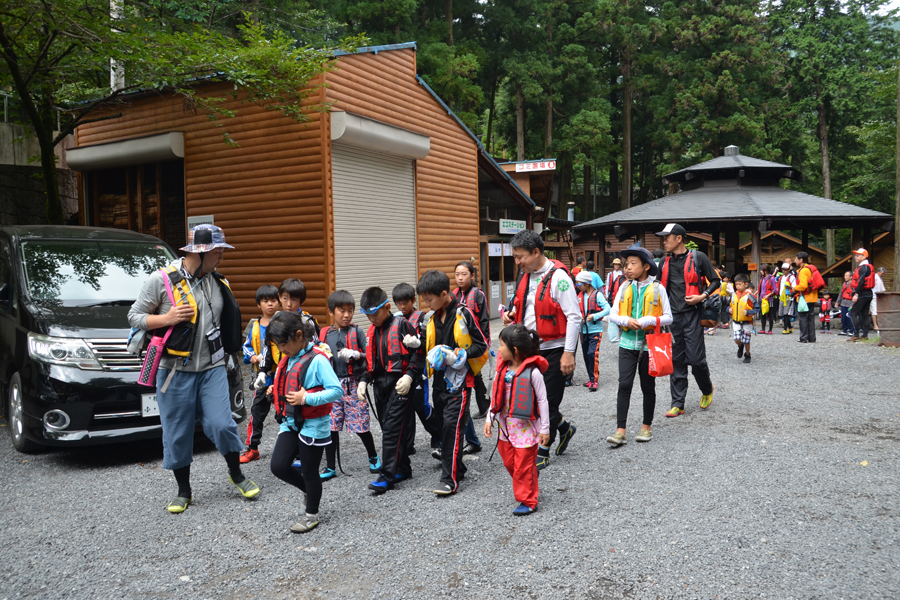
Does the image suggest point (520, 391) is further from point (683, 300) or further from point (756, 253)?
point (756, 253)

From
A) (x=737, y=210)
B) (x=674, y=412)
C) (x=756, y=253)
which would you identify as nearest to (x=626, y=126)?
(x=737, y=210)

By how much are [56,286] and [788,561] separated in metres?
6.33

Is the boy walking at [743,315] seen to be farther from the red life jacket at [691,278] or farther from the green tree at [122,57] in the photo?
the green tree at [122,57]

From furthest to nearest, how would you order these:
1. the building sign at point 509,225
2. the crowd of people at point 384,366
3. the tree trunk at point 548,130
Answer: the tree trunk at point 548,130
the building sign at point 509,225
the crowd of people at point 384,366

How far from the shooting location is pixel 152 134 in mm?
12555

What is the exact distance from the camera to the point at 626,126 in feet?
116

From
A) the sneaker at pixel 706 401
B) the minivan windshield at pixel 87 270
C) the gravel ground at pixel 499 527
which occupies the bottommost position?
the gravel ground at pixel 499 527

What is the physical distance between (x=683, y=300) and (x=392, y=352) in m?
3.72

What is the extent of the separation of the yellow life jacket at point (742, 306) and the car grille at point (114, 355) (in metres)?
9.35

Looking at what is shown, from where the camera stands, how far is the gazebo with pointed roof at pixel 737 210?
18.2 metres

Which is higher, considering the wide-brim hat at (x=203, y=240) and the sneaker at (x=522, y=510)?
the wide-brim hat at (x=203, y=240)

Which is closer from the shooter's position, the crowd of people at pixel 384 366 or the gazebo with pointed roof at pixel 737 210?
the crowd of people at pixel 384 366

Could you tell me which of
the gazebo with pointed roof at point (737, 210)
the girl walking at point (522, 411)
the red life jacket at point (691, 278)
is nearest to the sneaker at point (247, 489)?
the girl walking at point (522, 411)

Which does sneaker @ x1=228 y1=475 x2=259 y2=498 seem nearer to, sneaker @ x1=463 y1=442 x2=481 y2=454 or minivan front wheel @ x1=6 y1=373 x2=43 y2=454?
sneaker @ x1=463 y1=442 x2=481 y2=454
